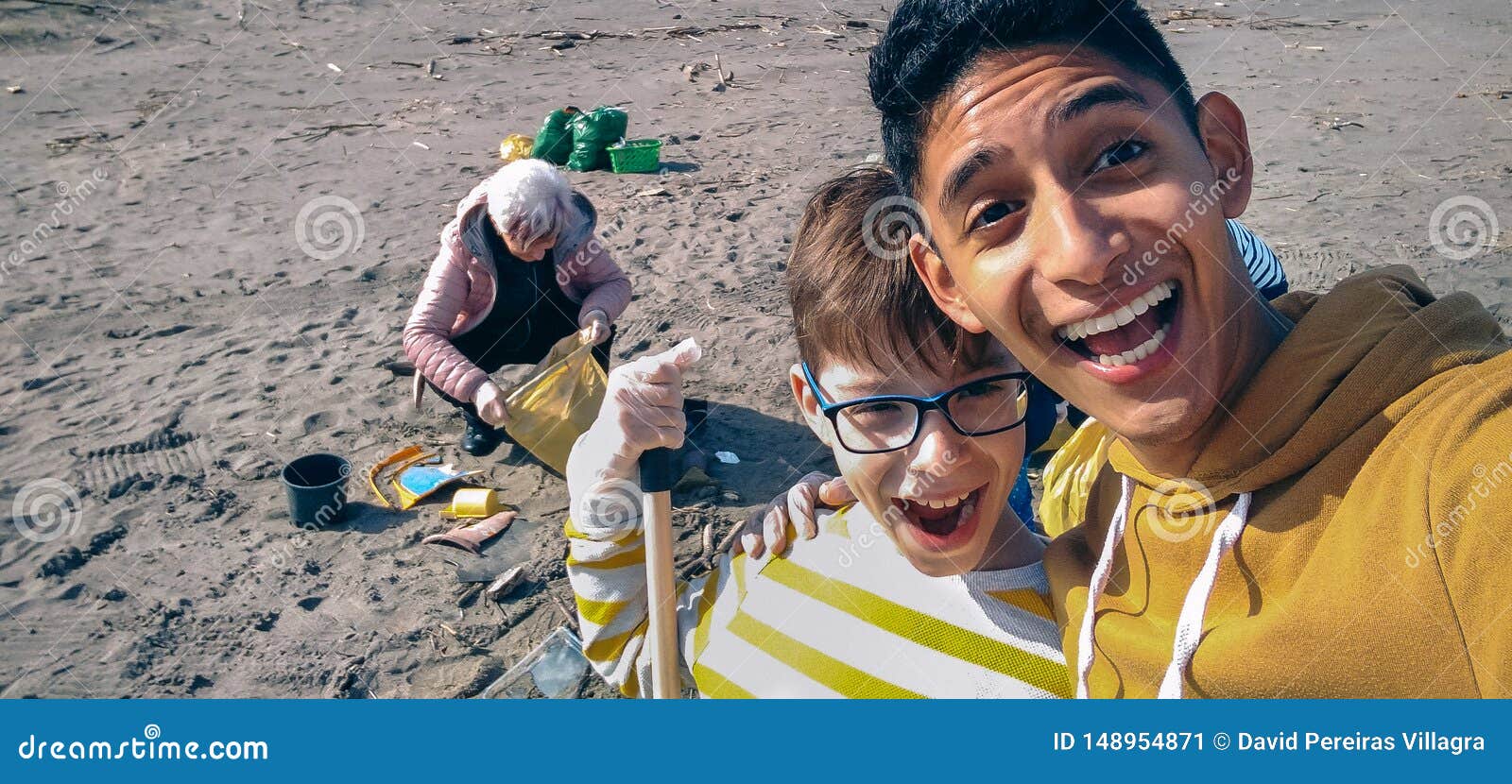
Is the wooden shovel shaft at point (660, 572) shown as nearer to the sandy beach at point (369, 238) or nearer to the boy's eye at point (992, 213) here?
the boy's eye at point (992, 213)

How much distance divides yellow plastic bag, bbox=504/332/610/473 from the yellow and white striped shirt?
2803 millimetres

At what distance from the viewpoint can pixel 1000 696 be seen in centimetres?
226

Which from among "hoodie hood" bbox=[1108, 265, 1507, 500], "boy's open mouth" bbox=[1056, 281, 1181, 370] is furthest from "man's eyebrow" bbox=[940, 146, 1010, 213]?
"hoodie hood" bbox=[1108, 265, 1507, 500]

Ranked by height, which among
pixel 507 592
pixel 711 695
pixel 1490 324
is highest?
pixel 1490 324

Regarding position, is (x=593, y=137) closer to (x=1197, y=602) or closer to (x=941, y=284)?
(x=941, y=284)

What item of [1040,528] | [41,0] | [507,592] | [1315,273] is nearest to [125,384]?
[507,592]

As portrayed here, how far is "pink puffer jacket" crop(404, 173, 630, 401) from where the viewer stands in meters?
5.81

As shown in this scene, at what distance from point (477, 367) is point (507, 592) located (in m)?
1.45

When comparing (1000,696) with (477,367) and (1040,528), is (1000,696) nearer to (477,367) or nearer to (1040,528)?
(1040,528)

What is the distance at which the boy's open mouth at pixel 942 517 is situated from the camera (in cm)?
234

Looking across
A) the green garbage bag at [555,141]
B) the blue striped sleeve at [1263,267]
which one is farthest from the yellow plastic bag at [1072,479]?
the green garbage bag at [555,141]

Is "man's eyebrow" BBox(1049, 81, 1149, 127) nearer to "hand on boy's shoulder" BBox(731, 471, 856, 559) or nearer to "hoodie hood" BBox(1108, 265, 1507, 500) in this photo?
"hoodie hood" BBox(1108, 265, 1507, 500)

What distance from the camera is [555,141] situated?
10.2m

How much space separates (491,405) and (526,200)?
1.06 metres
